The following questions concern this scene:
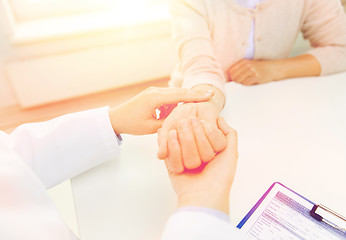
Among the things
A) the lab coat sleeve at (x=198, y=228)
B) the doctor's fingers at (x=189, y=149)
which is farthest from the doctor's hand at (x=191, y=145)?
the lab coat sleeve at (x=198, y=228)

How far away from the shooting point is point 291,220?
45cm

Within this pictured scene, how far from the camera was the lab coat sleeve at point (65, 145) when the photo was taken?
54 cm

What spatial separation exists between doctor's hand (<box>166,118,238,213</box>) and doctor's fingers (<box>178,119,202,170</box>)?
0.01 m

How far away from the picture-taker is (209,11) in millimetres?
911

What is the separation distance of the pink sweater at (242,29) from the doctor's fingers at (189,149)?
34 centimetres

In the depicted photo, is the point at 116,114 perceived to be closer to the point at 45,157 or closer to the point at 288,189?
the point at 45,157

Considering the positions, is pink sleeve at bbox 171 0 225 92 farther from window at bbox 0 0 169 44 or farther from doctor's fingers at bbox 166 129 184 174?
window at bbox 0 0 169 44

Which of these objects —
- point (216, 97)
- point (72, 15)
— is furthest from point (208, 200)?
point (72, 15)

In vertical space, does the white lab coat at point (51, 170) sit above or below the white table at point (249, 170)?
above

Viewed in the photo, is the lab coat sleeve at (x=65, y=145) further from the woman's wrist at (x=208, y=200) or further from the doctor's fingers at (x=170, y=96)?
the woman's wrist at (x=208, y=200)

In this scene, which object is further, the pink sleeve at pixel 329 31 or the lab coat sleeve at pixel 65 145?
the pink sleeve at pixel 329 31

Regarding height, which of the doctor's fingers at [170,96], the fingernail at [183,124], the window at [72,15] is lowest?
the fingernail at [183,124]

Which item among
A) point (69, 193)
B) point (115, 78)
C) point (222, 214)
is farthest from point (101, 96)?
point (222, 214)

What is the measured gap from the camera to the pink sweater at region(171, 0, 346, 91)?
2.83 ft
